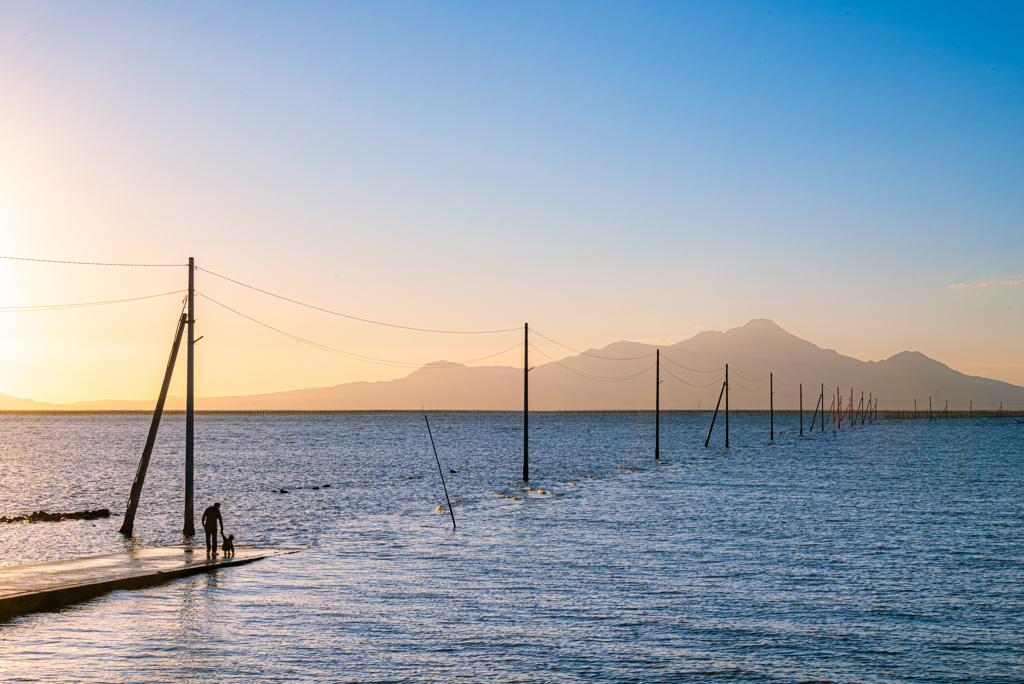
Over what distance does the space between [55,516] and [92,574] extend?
29757 millimetres

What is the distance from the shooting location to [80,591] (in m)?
20.6

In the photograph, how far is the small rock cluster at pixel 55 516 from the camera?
4684 cm

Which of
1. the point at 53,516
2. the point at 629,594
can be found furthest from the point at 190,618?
the point at 53,516

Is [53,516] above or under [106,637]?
under

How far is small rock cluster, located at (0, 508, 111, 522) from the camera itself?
46844 mm

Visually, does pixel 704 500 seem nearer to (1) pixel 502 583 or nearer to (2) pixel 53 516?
(1) pixel 502 583

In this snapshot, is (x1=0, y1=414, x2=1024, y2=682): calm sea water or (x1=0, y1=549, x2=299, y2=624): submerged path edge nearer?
(x1=0, y1=414, x2=1024, y2=682): calm sea water

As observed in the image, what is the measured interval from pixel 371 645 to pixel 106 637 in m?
5.52

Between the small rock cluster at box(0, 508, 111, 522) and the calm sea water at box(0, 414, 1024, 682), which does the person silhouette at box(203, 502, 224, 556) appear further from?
the small rock cluster at box(0, 508, 111, 522)

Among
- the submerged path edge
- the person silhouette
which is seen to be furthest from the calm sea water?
the person silhouette

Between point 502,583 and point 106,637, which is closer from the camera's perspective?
point 106,637

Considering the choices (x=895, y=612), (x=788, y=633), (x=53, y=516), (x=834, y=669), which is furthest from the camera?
(x=53, y=516)

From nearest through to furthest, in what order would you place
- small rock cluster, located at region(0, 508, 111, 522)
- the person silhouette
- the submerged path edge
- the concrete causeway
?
the submerged path edge → the concrete causeway → the person silhouette → small rock cluster, located at region(0, 508, 111, 522)

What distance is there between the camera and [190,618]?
1834cm
